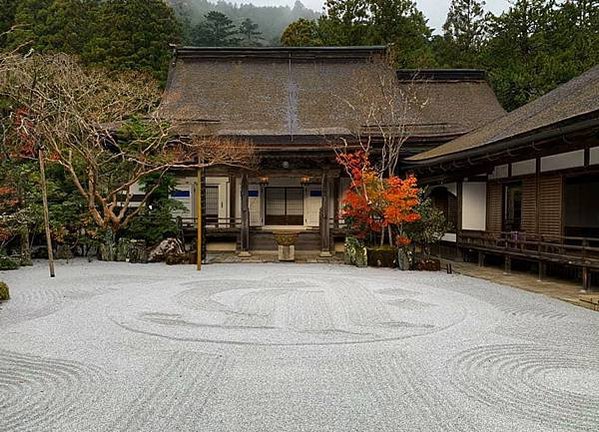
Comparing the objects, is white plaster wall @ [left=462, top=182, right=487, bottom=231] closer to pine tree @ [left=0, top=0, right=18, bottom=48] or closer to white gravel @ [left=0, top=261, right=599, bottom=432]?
white gravel @ [left=0, top=261, right=599, bottom=432]

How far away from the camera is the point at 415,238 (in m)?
11.5

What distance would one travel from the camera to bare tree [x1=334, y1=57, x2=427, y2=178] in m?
14.7

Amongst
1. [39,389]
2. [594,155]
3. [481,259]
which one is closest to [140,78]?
[481,259]

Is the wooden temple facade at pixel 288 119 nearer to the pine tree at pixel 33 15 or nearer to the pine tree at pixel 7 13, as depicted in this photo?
the pine tree at pixel 33 15

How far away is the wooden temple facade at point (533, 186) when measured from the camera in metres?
8.45

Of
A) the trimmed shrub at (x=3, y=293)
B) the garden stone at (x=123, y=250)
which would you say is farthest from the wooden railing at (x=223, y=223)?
the trimmed shrub at (x=3, y=293)

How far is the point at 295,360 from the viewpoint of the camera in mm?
4578

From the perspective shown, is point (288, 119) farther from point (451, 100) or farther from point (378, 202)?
point (378, 202)

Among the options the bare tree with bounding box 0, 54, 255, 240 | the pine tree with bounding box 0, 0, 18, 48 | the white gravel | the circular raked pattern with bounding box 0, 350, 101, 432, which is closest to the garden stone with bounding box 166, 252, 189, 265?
the bare tree with bounding box 0, 54, 255, 240

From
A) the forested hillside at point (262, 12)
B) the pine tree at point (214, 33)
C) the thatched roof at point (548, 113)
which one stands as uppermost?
the forested hillside at point (262, 12)

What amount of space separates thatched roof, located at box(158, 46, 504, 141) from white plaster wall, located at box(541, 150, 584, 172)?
6437 mm

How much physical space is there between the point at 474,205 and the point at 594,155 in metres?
4.41

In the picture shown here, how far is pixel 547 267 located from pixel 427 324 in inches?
224

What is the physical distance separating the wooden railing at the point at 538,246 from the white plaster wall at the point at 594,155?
1.38 metres
